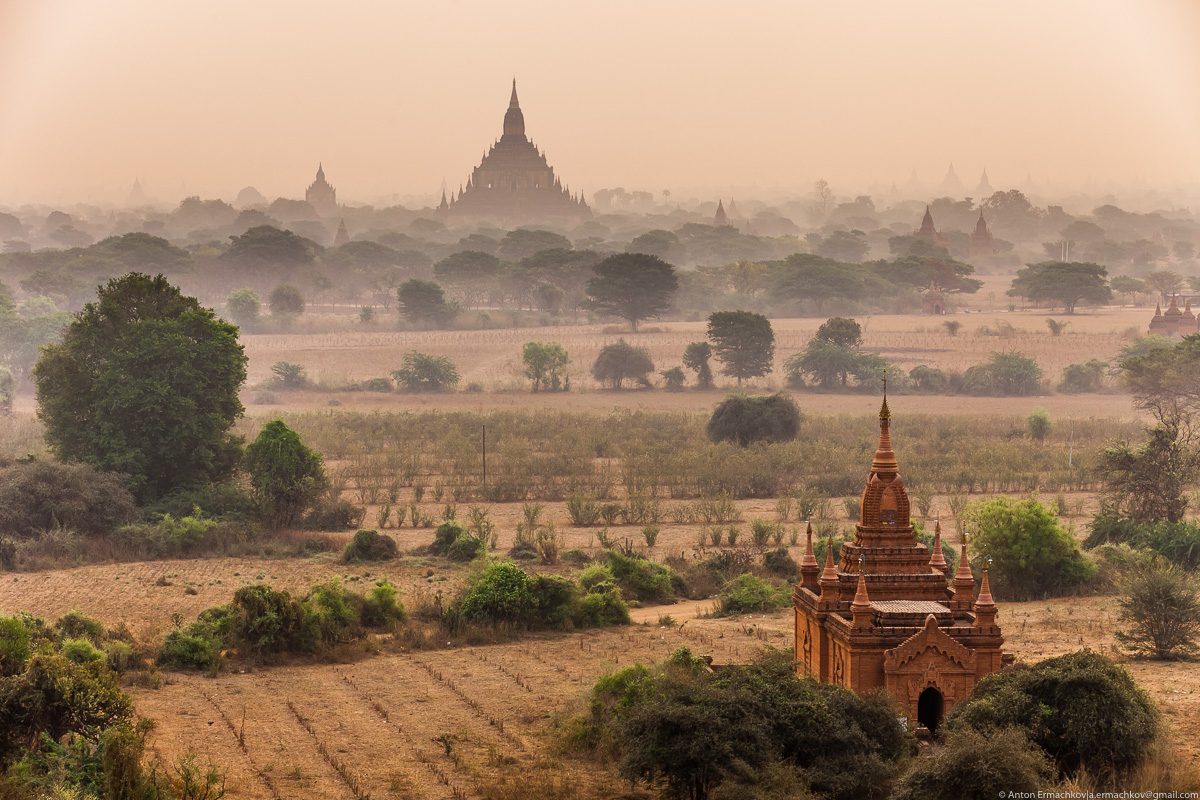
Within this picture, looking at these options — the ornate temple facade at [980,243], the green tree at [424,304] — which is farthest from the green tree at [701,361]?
the ornate temple facade at [980,243]

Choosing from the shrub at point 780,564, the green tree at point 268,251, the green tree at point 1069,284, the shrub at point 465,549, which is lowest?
the shrub at point 780,564

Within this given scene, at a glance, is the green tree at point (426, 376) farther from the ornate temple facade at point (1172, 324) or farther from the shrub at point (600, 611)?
the ornate temple facade at point (1172, 324)

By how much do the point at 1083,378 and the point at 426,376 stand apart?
36046mm

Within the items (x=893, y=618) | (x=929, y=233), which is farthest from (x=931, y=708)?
(x=929, y=233)

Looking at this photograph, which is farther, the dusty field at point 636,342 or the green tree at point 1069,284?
the green tree at point 1069,284

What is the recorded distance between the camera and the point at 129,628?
26.6 m

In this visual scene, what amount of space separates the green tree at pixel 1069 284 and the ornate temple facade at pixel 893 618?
84.3 meters

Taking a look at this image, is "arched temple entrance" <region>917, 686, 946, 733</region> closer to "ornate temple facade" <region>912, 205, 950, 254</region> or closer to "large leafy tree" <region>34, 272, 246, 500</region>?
"large leafy tree" <region>34, 272, 246, 500</region>

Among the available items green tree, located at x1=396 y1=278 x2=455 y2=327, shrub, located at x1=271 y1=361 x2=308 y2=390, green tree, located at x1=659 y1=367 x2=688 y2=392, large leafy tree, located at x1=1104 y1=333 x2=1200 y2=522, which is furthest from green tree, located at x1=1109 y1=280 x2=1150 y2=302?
large leafy tree, located at x1=1104 y1=333 x2=1200 y2=522

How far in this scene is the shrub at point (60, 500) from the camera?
114 ft

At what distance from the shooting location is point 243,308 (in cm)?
9594

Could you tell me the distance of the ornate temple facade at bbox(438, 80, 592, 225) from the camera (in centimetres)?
19175

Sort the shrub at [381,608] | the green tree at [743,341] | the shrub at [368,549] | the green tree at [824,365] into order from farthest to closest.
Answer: the green tree at [743,341] → the green tree at [824,365] → the shrub at [368,549] → the shrub at [381,608]

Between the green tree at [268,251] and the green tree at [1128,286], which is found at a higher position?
the green tree at [268,251]
